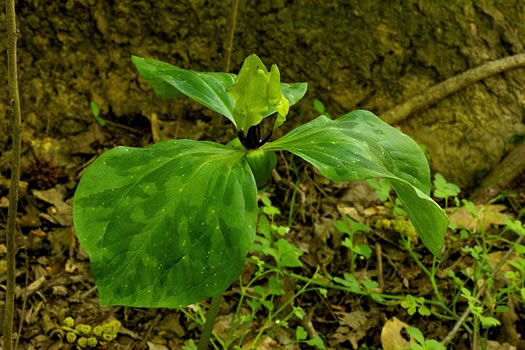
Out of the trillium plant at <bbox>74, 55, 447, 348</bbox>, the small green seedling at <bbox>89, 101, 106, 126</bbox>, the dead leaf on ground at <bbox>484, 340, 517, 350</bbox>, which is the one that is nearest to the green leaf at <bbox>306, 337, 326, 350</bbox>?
the dead leaf on ground at <bbox>484, 340, 517, 350</bbox>

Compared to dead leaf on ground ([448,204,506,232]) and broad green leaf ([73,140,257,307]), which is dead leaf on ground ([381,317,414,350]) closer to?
dead leaf on ground ([448,204,506,232])

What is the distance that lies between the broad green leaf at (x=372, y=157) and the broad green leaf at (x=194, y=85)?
0.36 ft

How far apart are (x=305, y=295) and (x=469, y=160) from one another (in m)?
0.93

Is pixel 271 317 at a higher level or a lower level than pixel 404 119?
lower

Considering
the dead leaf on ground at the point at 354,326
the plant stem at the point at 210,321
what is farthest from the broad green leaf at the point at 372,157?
the dead leaf on ground at the point at 354,326

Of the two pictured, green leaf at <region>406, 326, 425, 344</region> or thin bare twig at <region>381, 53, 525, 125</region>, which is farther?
thin bare twig at <region>381, 53, 525, 125</region>

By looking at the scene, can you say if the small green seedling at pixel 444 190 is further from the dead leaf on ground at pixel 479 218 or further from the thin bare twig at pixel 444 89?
the thin bare twig at pixel 444 89

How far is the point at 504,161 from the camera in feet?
7.20

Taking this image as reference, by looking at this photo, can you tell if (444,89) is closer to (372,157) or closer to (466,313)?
(466,313)

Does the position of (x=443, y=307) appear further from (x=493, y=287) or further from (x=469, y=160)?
(x=469, y=160)

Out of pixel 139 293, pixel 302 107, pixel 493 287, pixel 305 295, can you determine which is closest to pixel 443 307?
pixel 493 287

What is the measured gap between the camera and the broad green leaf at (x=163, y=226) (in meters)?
0.91

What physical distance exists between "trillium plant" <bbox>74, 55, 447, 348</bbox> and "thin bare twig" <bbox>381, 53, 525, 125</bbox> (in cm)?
114

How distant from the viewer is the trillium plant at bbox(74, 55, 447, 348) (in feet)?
3.00
